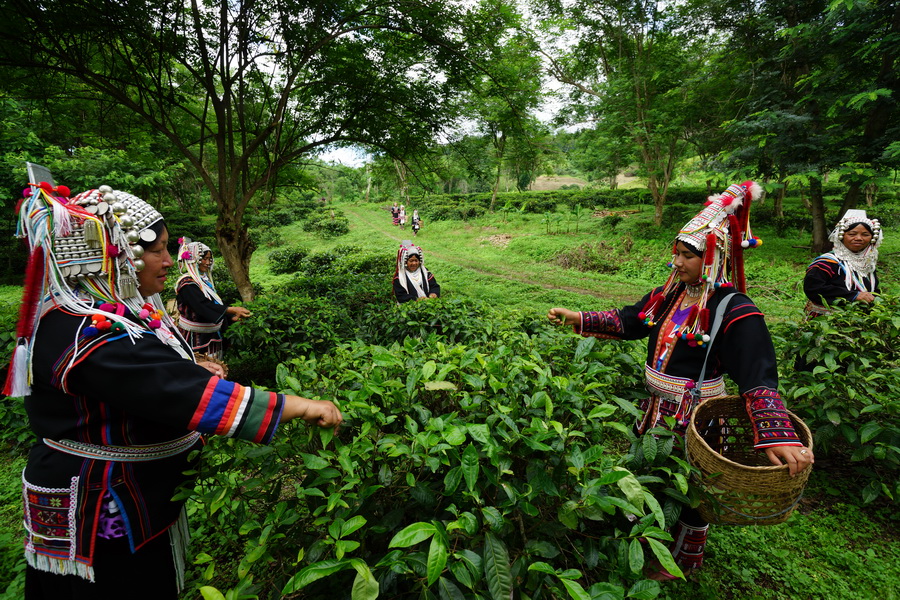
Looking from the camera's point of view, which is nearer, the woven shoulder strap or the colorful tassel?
the colorful tassel

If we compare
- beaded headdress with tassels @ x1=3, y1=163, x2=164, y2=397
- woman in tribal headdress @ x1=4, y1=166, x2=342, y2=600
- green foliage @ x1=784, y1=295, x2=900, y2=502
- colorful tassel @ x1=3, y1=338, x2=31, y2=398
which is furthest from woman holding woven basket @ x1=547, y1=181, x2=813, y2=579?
colorful tassel @ x1=3, y1=338, x2=31, y2=398

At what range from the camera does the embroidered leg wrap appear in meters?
2.24

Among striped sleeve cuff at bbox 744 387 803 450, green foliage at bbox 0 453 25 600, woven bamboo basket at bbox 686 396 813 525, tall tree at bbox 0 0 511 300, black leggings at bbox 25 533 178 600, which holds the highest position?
tall tree at bbox 0 0 511 300

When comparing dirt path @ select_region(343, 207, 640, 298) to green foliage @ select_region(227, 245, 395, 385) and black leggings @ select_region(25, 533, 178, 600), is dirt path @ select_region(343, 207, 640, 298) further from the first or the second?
black leggings @ select_region(25, 533, 178, 600)

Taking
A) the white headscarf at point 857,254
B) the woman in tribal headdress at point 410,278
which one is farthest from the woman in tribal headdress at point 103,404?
the white headscarf at point 857,254

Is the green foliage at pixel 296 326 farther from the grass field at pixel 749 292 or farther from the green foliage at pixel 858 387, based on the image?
the green foliage at pixel 858 387

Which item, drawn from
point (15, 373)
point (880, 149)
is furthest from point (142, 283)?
point (880, 149)

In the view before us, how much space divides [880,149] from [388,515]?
13.3 metres

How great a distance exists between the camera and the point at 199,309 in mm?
4355

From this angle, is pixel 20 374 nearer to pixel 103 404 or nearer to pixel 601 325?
pixel 103 404

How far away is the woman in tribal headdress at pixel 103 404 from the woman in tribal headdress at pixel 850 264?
17.0 feet

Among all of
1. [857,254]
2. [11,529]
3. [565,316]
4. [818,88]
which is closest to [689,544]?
[565,316]

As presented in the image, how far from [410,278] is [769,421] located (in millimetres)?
4769

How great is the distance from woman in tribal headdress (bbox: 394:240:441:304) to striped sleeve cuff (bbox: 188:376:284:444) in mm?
4443
